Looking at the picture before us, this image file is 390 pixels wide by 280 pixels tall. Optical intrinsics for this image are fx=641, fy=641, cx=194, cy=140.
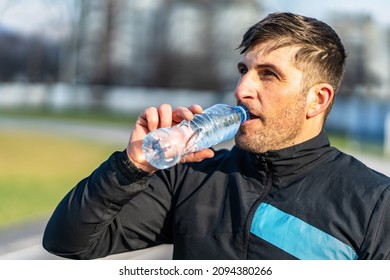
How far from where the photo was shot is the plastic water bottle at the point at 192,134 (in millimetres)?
2191

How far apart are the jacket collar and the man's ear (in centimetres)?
12

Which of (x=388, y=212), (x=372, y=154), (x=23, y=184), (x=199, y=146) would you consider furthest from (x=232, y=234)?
(x=372, y=154)

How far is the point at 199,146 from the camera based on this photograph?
95.5 inches

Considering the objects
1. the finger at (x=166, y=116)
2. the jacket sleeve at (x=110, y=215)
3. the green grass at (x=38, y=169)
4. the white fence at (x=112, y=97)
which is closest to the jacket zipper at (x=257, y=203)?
the jacket sleeve at (x=110, y=215)

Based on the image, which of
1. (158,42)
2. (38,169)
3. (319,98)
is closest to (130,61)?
(158,42)

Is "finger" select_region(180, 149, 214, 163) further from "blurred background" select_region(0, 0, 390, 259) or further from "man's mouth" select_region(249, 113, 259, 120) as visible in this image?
"blurred background" select_region(0, 0, 390, 259)

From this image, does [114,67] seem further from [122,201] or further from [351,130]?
[122,201]

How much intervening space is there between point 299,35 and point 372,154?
15.0 meters

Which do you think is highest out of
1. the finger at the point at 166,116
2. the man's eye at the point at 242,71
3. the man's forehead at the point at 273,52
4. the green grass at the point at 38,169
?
the man's forehead at the point at 273,52

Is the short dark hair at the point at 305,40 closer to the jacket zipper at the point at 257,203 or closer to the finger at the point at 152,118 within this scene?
the jacket zipper at the point at 257,203

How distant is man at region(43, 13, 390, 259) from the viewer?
2.29 meters

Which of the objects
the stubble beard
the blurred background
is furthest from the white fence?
the stubble beard

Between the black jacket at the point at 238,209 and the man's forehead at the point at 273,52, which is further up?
the man's forehead at the point at 273,52

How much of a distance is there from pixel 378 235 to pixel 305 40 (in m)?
0.82
